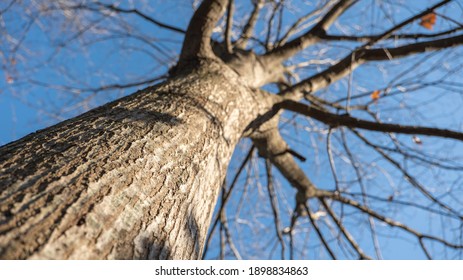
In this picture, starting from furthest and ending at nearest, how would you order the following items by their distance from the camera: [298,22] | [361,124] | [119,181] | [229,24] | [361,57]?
[298,22], [361,57], [229,24], [361,124], [119,181]

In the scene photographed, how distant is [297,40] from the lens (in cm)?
273

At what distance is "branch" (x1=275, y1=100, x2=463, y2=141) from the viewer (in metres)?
1.81

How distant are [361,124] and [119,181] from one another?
148cm

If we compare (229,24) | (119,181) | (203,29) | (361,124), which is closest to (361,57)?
(361,124)

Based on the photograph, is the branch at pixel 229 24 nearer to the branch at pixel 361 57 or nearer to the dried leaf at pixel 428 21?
the branch at pixel 361 57

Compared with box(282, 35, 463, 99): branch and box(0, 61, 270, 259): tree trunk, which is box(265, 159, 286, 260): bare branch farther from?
box(0, 61, 270, 259): tree trunk

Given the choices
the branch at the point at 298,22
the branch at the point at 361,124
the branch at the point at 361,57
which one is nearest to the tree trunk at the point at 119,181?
the branch at the point at 361,124

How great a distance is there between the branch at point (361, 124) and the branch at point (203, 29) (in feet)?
1.86

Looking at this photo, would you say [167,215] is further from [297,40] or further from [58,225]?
[297,40]

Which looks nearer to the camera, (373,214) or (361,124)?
(361,124)

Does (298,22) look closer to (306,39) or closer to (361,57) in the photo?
(306,39)

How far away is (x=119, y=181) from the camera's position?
0.88 meters
